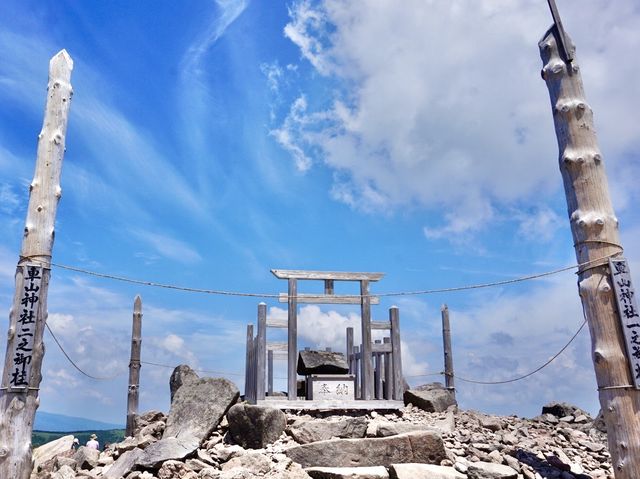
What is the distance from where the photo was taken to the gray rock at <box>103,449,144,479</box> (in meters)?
9.33

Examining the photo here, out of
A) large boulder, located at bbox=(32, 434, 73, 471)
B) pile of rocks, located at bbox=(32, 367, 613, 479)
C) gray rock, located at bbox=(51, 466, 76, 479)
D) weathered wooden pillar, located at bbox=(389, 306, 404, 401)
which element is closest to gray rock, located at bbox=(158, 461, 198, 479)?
pile of rocks, located at bbox=(32, 367, 613, 479)

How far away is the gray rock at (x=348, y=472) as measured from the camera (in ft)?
27.6

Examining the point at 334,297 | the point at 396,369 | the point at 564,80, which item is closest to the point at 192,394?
the point at 334,297

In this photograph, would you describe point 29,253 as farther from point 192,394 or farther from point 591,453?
point 591,453

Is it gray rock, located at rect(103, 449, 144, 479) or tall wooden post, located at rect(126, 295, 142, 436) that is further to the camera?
tall wooden post, located at rect(126, 295, 142, 436)

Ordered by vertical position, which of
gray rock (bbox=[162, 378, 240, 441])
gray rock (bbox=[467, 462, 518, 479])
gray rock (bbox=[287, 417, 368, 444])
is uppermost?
gray rock (bbox=[162, 378, 240, 441])

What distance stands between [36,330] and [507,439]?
878cm

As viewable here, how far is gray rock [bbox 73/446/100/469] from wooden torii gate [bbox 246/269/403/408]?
11.5 ft

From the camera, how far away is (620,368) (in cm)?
792

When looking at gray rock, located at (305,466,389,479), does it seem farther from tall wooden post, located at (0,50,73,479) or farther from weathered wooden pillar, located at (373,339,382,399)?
weathered wooden pillar, located at (373,339,382,399)

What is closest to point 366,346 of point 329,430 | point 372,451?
point 329,430

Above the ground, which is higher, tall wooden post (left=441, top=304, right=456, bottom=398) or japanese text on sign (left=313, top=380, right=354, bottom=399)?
tall wooden post (left=441, top=304, right=456, bottom=398)

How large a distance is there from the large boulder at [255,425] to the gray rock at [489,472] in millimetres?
3537

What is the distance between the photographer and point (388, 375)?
14688 mm
